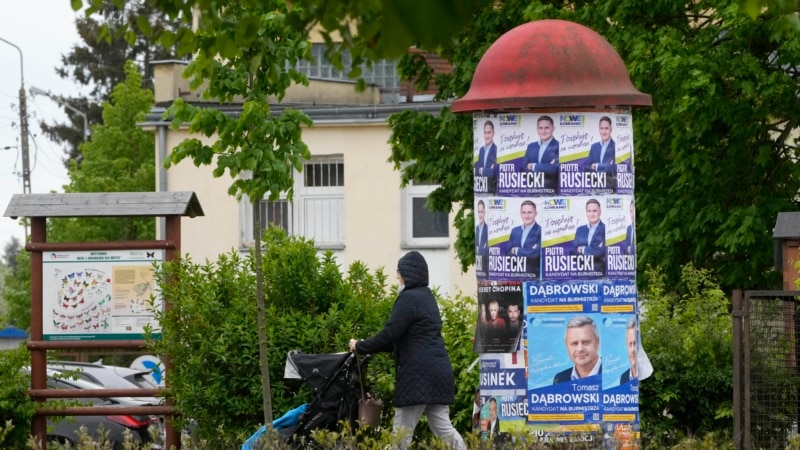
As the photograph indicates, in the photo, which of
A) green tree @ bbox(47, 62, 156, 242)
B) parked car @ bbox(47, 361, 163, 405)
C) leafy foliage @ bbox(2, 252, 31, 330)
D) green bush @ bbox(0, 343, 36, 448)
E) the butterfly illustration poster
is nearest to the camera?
green bush @ bbox(0, 343, 36, 448)

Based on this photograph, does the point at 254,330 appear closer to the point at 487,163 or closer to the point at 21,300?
the point at 487,163

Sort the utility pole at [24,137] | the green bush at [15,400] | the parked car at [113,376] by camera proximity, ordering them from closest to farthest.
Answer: the green bush at [15,400] < the parked car at [113,376] < the utility pole at [24,137]

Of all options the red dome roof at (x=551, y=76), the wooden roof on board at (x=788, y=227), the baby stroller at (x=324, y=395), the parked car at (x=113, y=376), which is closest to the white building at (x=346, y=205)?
the parked car at (x=113, y=376)

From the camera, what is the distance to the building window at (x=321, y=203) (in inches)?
1220

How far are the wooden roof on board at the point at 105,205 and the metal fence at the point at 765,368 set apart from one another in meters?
5.00

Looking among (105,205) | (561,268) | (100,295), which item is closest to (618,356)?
(561,268)

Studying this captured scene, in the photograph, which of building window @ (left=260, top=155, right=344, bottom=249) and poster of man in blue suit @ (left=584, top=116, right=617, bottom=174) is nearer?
poster of man in blue suit @ (left=584, top=116, right=617, bottom=174)

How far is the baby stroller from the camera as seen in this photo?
34.9 ft

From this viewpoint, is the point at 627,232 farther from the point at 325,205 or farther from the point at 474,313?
the point at 325,205

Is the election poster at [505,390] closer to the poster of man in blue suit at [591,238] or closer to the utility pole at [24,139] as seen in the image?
the poster of man in blue suit at [591,238]

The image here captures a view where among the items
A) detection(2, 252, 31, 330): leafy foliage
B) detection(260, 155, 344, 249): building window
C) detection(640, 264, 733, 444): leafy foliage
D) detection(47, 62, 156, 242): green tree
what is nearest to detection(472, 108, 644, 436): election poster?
detection(640, 264, 733, 444): leafy foliage

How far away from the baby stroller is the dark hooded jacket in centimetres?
20

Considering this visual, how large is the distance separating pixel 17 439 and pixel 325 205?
18.6m

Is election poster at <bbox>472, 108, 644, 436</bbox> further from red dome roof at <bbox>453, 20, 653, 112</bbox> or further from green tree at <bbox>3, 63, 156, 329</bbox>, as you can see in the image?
green tree at <bbox>3, 63, 156, 329</bbox>
